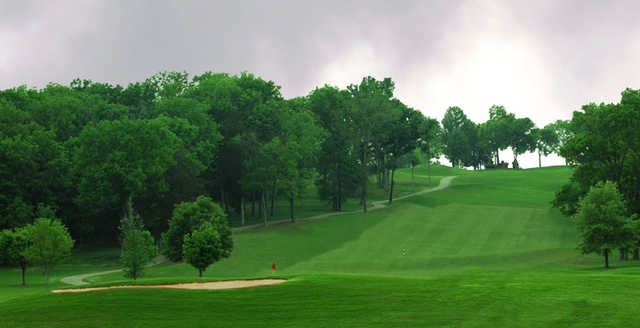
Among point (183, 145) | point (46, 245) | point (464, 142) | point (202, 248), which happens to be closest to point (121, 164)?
point (183, 145)

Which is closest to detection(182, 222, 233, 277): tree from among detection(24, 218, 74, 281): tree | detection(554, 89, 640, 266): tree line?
detection(24, 218, 74, 281): tree

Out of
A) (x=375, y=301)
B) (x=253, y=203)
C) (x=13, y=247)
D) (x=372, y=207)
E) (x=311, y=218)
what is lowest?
(x=375, y=301)

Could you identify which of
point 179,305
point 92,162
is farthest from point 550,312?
point 92,162

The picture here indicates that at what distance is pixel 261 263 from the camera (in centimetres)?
7431

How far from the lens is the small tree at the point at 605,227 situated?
201 feet

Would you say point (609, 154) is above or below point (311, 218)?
above

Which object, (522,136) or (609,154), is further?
(522,136)

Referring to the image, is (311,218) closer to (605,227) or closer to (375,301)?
(605,227)

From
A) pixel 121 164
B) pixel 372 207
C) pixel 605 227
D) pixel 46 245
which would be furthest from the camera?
pixel 372 207

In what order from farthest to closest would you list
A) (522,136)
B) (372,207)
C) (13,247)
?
(522,136), (372,207), (13,247)

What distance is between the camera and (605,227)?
2402 inches

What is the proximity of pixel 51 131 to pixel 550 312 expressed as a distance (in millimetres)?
75290

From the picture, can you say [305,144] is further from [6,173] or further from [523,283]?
[523,283]

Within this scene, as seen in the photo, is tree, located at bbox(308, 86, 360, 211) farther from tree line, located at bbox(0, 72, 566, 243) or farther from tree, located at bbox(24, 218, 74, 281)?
tree, located at bbox(24, 218, 74, 281)
